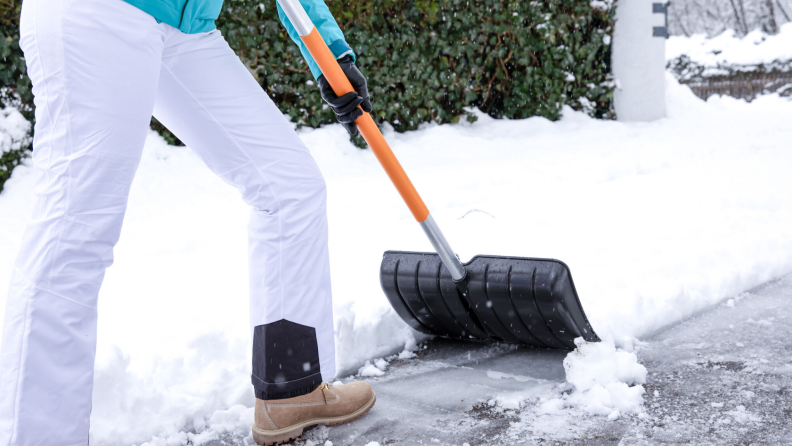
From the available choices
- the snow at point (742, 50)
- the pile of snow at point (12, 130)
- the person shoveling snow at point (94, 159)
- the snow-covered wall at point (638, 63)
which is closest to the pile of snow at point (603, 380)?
the person shoveling snow at point (94, 159)

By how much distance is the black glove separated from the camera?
→ 1.79 metres

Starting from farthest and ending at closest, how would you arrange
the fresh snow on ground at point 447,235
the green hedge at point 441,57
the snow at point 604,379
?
1. the green hedge at point 441,57
2. the fresh snow on ground at point 447,235
3. the snow at point 604,379

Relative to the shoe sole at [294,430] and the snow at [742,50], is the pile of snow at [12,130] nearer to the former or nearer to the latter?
the shoe sole at [294,430]

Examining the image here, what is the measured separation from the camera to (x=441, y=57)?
5.64 metres

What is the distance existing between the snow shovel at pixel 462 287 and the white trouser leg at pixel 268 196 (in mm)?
215

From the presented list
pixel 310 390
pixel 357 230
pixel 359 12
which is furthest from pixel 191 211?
pixel 310 390

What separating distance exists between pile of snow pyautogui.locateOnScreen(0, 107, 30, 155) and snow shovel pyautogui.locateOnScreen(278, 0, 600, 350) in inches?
120

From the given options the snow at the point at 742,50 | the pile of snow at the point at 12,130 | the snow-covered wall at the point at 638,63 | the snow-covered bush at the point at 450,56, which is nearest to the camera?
the pile of snow at the point at 12,130

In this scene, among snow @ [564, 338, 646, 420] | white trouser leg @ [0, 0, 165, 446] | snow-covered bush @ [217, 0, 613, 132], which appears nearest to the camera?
white trouser leg @ [0, 0, 165, 446]

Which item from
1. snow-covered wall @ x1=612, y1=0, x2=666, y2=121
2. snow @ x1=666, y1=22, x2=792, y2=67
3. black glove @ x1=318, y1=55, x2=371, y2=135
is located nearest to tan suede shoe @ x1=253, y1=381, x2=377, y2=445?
black glove @ x1=318, y1=55, x2=371, y2=135

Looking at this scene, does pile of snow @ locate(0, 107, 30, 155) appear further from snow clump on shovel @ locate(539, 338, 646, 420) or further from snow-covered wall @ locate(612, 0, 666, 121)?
snow-covered wall @ locate(612, 0, 666, 121)

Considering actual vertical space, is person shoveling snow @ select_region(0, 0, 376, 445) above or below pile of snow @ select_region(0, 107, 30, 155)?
below

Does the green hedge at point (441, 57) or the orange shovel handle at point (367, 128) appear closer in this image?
the orange shovel handle at point (367, 128)

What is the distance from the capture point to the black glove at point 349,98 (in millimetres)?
1785
